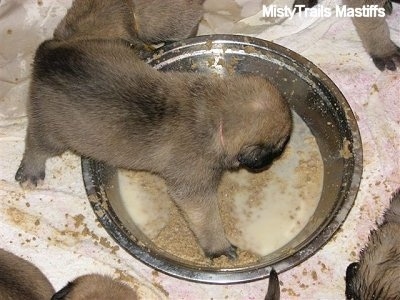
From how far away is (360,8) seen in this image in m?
3.79

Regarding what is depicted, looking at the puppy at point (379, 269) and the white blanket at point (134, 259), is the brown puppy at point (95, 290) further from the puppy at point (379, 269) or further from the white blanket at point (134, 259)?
the puppy at point (379, 269)

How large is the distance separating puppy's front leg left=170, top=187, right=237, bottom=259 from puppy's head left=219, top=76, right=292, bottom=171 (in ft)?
1.06

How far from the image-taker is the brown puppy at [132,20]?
340 centimetres

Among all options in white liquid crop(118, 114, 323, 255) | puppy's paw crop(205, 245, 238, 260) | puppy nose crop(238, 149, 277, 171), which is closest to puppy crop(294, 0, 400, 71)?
white liquid crop(118, 114, 323, 255)

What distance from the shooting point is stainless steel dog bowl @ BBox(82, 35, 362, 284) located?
3.23 meters

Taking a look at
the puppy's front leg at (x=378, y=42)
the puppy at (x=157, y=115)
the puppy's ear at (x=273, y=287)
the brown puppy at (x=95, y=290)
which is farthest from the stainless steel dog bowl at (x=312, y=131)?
the puppy's front leg at (x=378, y=42)

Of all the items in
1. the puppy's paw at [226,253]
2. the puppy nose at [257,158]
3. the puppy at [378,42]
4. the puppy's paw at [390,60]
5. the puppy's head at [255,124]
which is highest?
the puppy's head at [255,124]

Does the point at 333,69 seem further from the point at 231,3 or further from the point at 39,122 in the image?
the point at 39,122

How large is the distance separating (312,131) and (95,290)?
54.2 inches

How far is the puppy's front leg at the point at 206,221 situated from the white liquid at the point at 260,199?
0.15m

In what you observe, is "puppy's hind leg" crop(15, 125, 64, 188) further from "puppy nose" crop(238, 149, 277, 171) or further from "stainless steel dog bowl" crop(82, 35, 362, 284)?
"puppy nose" crop(238, 149, 277, 171)

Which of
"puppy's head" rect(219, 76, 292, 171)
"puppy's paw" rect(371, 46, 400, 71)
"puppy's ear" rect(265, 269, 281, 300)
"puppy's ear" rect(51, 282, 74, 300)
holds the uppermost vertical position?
"puppy's head" rect(219, 76, 292, 171)

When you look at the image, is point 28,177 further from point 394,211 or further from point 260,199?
point 394,211

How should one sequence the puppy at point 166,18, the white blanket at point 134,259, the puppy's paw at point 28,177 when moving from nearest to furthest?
1. the white blanket at point 134,259
2. the puppy at point 166,18
3. the puppy's paw at point 28,177
